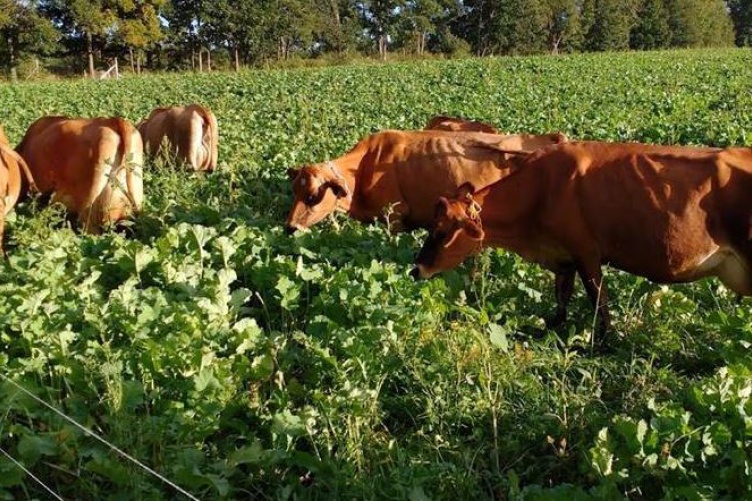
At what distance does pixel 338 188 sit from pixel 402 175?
73 centimetres

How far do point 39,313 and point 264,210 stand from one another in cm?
424

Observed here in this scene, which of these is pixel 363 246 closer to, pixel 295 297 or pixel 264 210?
pixel 295 297

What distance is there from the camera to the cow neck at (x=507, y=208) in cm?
578

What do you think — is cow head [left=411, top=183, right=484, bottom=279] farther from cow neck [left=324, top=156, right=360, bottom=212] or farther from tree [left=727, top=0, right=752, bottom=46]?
tree [left=727, top=0, right=752, bottom=46]

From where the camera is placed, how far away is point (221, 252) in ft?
19.3

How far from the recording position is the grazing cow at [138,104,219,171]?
11469 mm

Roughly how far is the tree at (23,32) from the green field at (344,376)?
50697 millimetres

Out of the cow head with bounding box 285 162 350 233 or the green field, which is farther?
the cow head with bounding box 285 162 350 233

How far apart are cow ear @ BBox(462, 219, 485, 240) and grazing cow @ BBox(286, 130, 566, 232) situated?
2.15m

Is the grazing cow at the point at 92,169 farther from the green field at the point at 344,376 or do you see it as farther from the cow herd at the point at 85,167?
the green field at the point at 344,376

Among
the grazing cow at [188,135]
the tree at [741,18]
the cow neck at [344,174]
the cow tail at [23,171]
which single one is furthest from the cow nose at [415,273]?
the tree at [741,18]

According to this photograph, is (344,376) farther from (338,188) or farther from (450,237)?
(338,188)

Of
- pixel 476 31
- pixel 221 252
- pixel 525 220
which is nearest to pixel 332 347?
pixel 221 252

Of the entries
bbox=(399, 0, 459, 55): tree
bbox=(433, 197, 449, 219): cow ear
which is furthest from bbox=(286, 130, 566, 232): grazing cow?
bbox=(399, 0, 459, 55): tree
